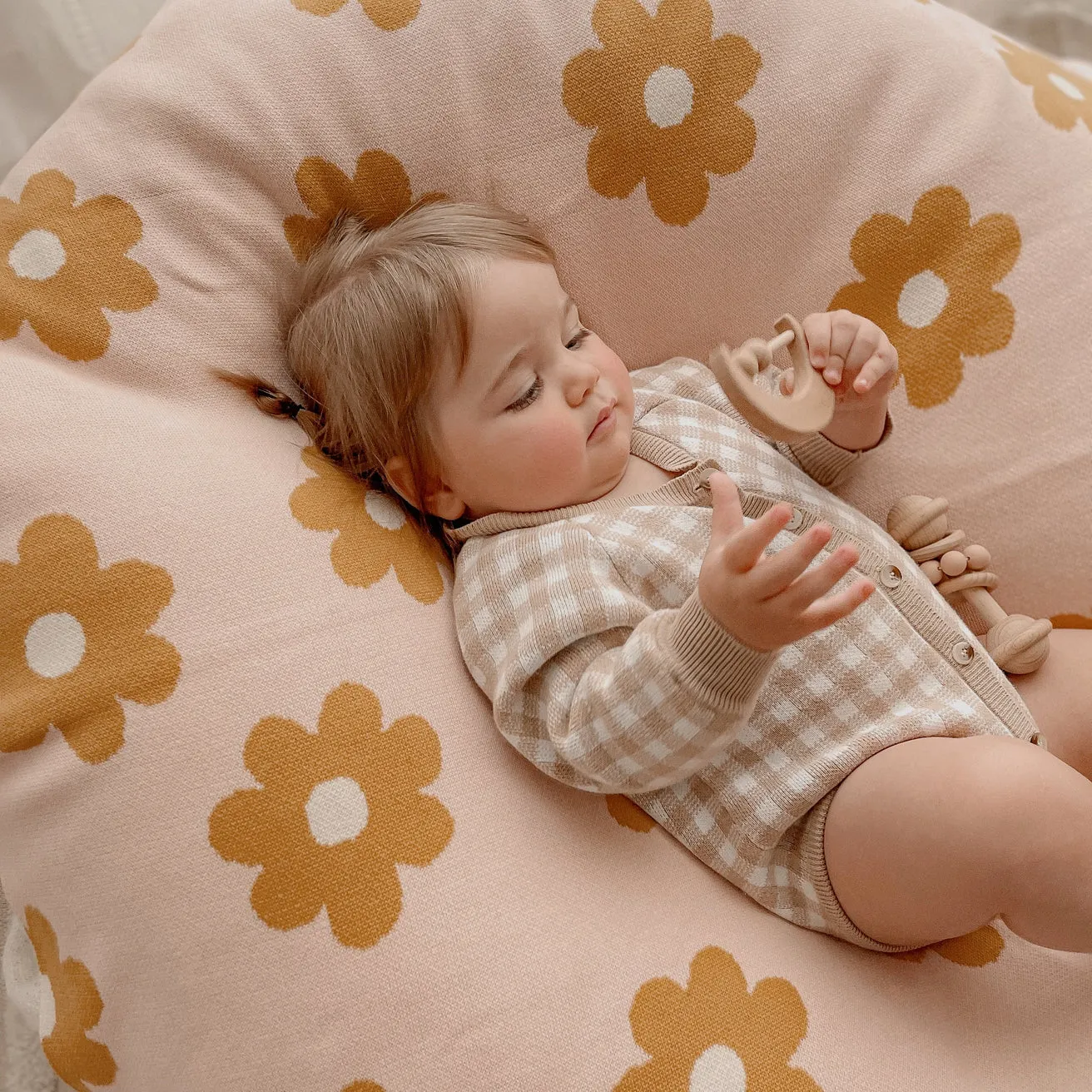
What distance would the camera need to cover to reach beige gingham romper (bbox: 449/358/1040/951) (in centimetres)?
93

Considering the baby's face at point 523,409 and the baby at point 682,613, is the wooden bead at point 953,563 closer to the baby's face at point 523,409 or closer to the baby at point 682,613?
the baby at point 682,613

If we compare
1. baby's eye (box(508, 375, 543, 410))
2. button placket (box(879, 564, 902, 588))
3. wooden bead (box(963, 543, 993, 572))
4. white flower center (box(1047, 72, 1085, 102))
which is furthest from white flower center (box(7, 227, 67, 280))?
white flower center (box(1047, 72, 1085, 102))

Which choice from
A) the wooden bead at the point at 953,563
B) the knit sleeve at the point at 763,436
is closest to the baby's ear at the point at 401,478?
the knit sleeve at the point at 763,436

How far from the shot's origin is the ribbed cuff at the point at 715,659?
0.82 meters

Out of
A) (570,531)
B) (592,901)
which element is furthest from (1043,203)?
(592,901)

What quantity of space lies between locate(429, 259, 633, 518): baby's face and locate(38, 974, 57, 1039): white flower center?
58 centimetres

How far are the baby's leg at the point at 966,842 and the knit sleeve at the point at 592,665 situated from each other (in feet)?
0.49

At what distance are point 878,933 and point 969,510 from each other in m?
0.46

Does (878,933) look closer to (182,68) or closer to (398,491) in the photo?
(398,491)

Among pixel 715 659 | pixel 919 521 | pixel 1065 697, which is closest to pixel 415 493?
pixel 715 659

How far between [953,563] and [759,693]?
0.36 metres

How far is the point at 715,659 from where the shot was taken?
2.70 feet

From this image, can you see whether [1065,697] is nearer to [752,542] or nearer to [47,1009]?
[752,542]

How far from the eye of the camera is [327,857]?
0.89 m
